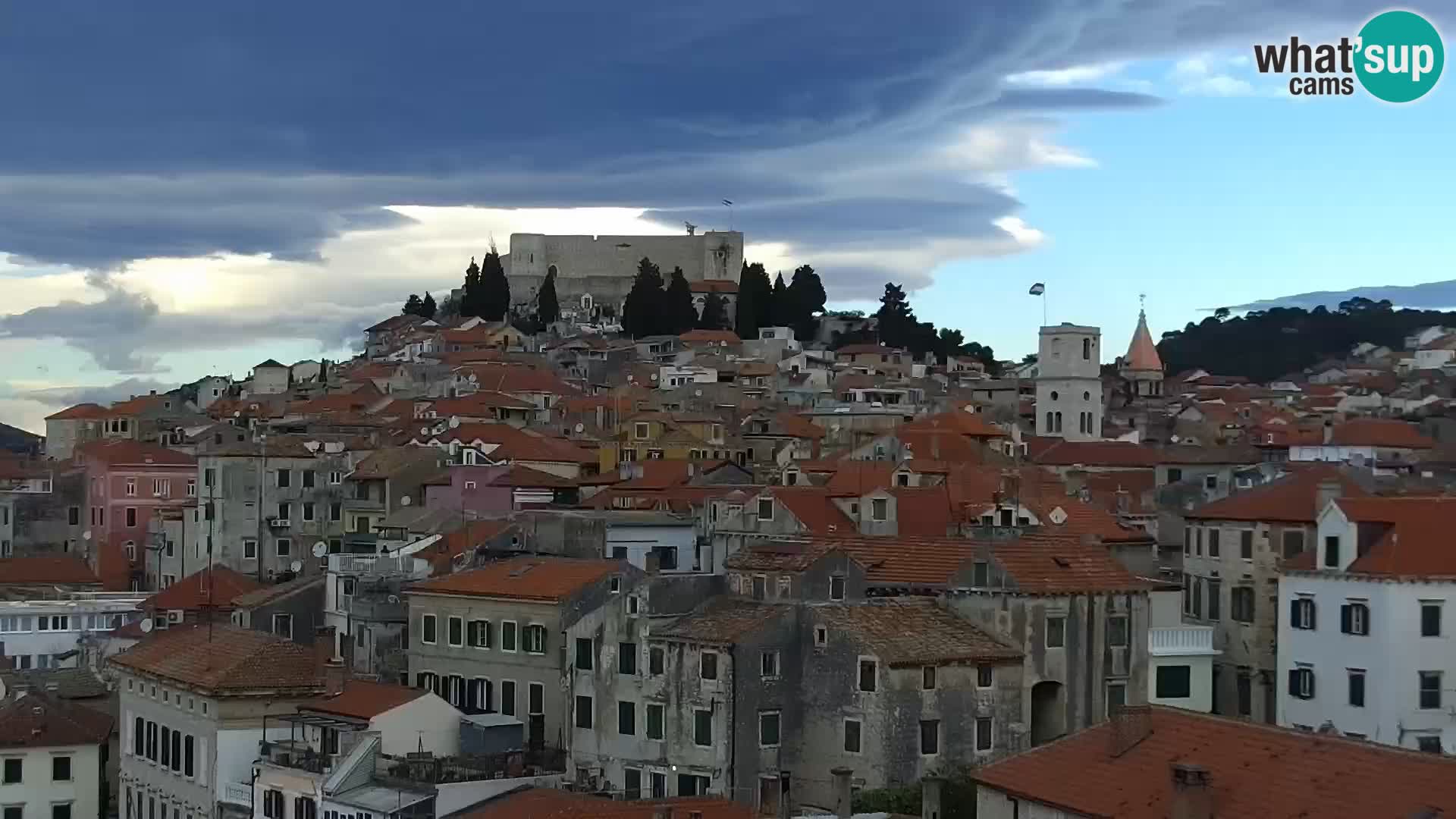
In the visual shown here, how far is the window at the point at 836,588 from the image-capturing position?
165ft

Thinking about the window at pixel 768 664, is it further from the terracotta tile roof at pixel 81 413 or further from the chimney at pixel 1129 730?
the terracotta tile roof at pixel 81 413

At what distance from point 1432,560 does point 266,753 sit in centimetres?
2526

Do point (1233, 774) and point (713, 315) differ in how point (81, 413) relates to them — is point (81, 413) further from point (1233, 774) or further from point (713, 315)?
point (1233, 774)

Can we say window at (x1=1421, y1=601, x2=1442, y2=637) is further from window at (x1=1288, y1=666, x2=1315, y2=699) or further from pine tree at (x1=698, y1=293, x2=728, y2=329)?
pine tree at (x1=698, y1=293, x2=728, y2=329)

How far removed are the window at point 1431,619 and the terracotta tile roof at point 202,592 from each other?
35382mm

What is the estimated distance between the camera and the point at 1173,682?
178 ft

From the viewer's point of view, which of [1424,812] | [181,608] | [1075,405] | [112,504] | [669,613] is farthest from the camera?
[1075,405]

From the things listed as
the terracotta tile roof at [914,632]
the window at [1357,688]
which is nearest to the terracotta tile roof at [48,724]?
the terracotta tile roof at [914,632]

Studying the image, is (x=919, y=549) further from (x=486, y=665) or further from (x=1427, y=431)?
(x=1427, y=431)

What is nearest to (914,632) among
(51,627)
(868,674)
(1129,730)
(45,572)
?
(868,674)

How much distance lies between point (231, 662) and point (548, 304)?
128251mm

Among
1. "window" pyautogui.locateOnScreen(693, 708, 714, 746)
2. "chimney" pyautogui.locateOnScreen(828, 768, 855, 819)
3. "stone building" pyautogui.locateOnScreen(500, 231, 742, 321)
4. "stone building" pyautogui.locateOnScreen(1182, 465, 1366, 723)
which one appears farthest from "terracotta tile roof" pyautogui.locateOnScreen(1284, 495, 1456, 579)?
"stone building" pyautogui.locateOnScreen(500, 231, 742, 321)

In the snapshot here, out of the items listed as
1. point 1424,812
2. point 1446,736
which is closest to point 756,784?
point 1446,736

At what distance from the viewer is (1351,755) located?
107 feet
